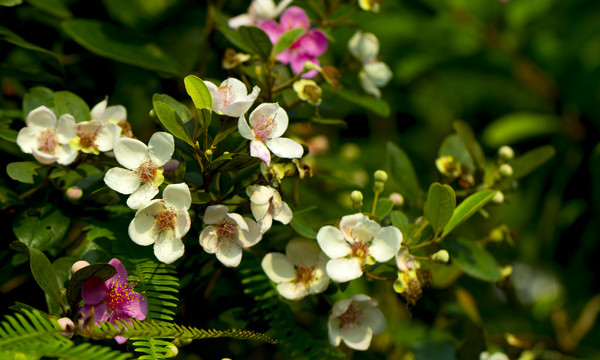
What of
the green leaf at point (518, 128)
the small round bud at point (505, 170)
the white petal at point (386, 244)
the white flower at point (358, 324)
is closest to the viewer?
the white petal at point (386, 244)

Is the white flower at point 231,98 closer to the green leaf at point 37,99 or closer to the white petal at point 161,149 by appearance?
the white petal at point 161,149

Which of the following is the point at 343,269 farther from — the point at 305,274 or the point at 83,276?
the point at 83,276

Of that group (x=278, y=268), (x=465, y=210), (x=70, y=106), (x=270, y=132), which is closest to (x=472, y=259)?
(x=465, y=210)

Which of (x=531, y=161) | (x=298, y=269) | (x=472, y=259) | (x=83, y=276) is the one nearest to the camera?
(x=83, y=276)

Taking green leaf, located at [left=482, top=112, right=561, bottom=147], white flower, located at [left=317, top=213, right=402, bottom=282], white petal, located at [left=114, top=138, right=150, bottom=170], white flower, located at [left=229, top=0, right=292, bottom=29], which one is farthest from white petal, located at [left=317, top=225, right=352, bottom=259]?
green leaf, located at [left=482, top=112, right=561, bottom=147]

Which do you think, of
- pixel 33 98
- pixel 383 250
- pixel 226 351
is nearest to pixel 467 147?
pixel 383 250

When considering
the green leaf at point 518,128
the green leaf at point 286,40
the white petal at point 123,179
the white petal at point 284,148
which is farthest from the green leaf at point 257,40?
the green leaf at point 518,128
